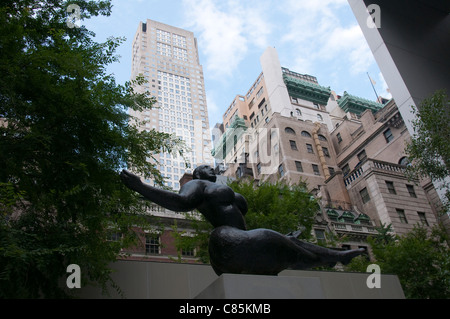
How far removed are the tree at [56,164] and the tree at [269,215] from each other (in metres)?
10.5

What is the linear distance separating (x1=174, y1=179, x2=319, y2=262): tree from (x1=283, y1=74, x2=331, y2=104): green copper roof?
48.9m

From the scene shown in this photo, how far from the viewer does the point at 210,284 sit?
5.19 m

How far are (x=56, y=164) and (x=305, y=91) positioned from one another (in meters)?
66.1

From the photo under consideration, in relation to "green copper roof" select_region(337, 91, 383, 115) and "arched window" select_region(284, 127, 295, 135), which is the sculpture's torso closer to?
"arched window" select_region(284, 127, 295, 135)

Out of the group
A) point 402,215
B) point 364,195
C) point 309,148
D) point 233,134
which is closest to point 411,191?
point 402,215

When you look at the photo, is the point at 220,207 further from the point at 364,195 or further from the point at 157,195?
the point at 364,195

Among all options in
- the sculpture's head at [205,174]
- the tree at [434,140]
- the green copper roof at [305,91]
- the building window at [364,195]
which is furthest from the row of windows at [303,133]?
the sculpture's head at [205,174]

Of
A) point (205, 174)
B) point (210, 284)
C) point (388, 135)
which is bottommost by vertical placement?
point (210, 284)

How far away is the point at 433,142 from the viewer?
13.0 metres

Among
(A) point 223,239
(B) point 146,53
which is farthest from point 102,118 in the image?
(B) point 146,53

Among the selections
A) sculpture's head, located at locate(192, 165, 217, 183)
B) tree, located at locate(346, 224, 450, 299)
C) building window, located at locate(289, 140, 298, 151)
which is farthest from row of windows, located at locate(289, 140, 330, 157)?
sculpture's head, located at locate(192, 165, 217, 183)

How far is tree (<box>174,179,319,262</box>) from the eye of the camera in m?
19.8
